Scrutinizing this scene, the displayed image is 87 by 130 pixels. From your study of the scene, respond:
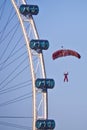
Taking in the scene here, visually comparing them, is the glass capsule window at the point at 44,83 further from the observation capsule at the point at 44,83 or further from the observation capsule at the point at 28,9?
the observation capsule at the point at 28,9

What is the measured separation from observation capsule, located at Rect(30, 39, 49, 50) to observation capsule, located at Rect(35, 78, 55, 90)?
3.30 meters

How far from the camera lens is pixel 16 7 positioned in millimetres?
36312

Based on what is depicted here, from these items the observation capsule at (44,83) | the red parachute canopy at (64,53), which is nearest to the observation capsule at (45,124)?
the observation capsule at (44,83)

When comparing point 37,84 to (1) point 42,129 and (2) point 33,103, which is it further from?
→ (1) point 42,129

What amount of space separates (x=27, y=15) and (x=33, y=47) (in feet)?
12.1

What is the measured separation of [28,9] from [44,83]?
25.1 ft

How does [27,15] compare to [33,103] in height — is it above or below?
above

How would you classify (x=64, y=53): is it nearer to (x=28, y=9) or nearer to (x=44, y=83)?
(x=44, y=83)

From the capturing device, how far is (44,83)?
34812mm

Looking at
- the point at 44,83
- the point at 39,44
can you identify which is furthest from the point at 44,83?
the point at 39,44

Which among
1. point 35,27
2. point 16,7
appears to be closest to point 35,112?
point 35,27

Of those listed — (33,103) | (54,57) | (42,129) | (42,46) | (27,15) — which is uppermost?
(27,15)

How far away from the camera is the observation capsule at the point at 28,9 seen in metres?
35.5

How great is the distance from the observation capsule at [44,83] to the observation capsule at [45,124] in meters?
3.30
